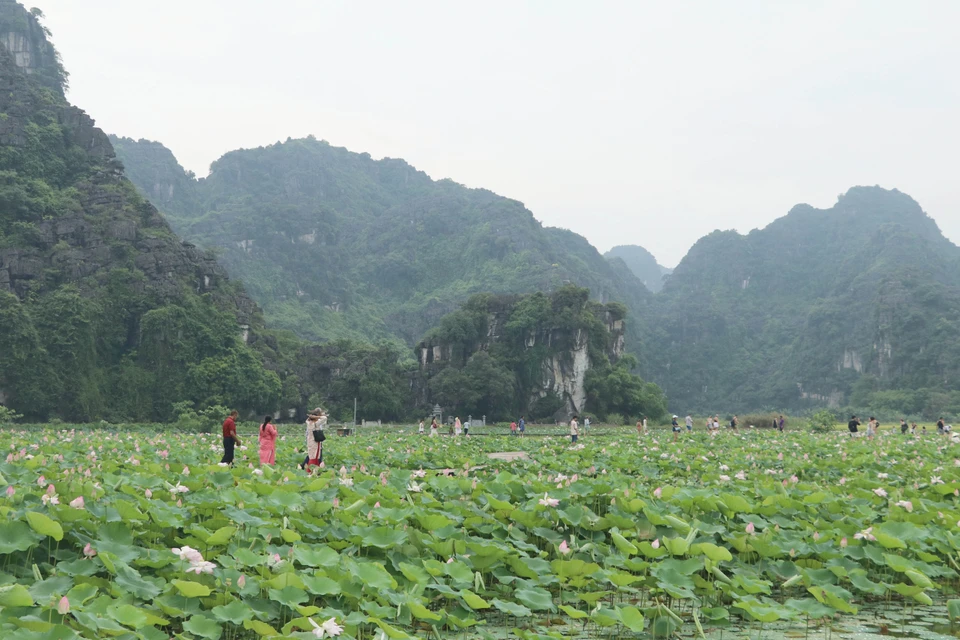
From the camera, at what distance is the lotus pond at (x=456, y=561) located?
3.16 metres

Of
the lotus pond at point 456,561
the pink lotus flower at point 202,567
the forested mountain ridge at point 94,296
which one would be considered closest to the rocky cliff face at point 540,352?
the forested mountain ridge at point 94,296

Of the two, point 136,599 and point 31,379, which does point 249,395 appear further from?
point 136,599

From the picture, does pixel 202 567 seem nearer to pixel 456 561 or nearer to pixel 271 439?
pixel 456 561

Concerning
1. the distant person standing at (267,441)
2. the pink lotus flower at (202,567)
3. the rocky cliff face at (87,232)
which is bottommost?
the distant person standing at (267,441)

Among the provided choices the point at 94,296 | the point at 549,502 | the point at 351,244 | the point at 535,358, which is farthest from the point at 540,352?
the point at 351,244

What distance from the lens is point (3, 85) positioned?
179 feet

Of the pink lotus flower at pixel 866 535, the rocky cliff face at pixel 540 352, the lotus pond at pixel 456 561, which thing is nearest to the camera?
the lotus pond at pixel 456 561

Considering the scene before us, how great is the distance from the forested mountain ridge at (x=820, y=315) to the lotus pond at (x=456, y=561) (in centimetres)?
6907

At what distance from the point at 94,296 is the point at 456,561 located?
161 ft

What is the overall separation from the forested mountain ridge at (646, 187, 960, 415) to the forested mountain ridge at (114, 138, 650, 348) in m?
12.7

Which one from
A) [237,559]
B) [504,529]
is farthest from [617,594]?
[237,559]

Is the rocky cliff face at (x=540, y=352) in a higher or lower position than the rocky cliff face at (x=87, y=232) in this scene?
lower

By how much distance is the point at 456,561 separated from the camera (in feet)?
12.4

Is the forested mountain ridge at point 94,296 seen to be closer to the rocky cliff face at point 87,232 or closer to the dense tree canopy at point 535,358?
the rocky cliff face at point 87,232
